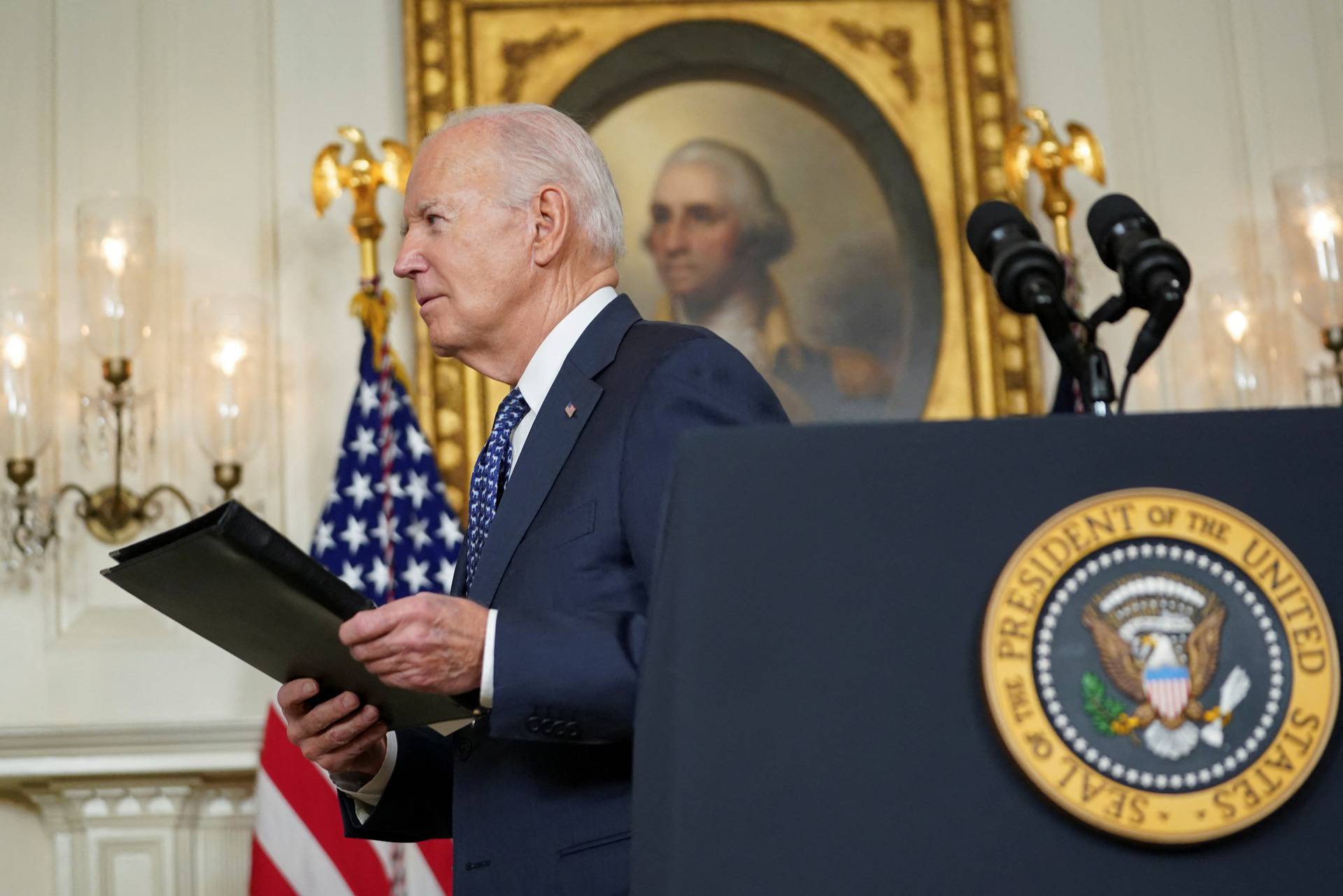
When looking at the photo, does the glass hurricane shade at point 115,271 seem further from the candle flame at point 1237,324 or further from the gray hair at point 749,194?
the candle flame at point 1237,324

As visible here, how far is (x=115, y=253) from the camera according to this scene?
4.41 m

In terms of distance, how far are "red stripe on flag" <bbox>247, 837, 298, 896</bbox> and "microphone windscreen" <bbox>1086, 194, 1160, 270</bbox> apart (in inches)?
109

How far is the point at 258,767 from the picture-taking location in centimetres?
411

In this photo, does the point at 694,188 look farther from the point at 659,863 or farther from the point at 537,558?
the point at 659,863

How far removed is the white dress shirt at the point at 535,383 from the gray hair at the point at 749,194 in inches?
107

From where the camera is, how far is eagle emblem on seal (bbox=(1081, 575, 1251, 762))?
91cm

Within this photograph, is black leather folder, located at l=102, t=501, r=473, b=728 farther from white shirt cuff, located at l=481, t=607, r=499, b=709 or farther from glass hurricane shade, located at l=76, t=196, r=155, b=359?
glass hurricane shade, located at l=76, t=196, r=155, b=359

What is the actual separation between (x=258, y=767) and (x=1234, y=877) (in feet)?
11.6

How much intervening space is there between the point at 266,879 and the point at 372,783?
2.12 meters

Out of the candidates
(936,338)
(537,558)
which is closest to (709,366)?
(537,558)

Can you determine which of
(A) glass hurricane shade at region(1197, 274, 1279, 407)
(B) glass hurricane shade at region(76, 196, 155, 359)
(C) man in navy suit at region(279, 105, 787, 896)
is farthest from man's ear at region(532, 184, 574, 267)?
(A) glass hurricane shade at region(1197, 274, 1279, 407)

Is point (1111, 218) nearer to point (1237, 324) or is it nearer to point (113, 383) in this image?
point (1237, 324)

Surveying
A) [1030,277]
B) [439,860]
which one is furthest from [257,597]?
[439,860]

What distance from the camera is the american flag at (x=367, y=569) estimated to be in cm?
394
